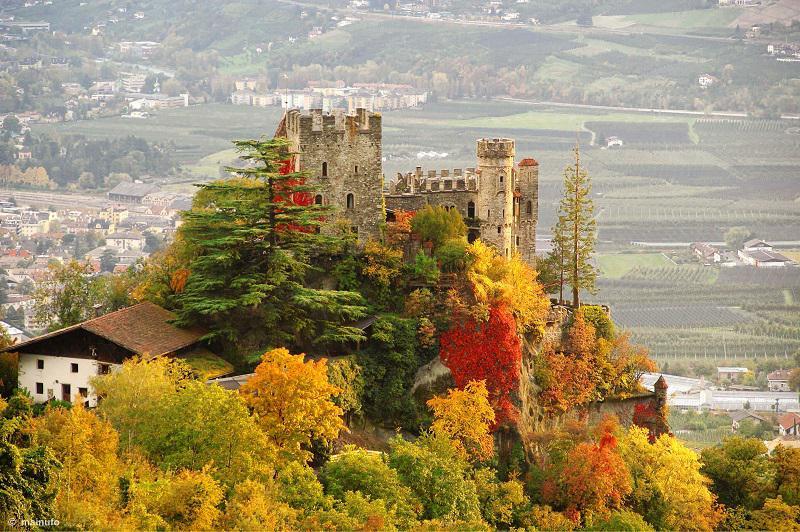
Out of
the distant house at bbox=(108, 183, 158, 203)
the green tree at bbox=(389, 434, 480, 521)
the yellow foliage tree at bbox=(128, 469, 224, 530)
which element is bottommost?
the distant house at bbox=(108, 183, 158, 203)

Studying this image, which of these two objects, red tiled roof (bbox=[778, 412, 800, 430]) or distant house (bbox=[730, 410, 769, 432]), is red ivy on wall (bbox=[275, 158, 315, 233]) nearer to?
red tiled roof (bbox=[778, 412, 800, 430])

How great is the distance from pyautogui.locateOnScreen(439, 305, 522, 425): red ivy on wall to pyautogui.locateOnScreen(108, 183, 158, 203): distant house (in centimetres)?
10264

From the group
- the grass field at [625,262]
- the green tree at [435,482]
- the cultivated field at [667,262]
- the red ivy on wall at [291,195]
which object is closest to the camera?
the green tree at [435,482]

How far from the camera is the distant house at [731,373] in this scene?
137m

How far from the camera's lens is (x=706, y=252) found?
175875 mm

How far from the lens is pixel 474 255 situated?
229 feet

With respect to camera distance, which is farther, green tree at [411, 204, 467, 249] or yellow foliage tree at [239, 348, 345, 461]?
green tree at [411, 204, 467, 249]

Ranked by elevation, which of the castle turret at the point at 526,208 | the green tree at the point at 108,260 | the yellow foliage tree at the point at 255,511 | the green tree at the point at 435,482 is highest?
the castle turret at the point at 526,208

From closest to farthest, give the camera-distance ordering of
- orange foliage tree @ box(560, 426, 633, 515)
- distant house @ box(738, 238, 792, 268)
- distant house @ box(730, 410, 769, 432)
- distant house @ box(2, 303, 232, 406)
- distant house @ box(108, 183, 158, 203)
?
distant house @ box(2, 303, 232, 406) → orange foliage tree @ box(560, 426, 633, 515) → distant house @ box(730, 410, 769, 432) → distant house @ box(108, 183, 158, 203) → distant house @ box(738, 238, 792, 268)

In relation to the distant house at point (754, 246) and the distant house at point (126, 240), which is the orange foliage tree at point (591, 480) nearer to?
the distant house at point (126, 240)

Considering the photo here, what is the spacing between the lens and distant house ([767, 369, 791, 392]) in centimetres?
13738

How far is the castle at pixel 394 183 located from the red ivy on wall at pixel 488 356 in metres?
5.94

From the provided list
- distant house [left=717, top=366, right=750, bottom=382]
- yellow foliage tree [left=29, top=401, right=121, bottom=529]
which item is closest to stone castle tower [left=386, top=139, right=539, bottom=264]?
yellow foliage tree [left=29, top=401, right=121, bottom=529]

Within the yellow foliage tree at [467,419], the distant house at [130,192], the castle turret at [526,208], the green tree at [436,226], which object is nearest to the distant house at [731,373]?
the distant house at [130,192]
